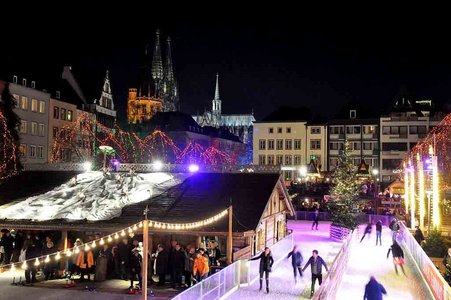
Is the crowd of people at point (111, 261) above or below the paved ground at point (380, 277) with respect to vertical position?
above

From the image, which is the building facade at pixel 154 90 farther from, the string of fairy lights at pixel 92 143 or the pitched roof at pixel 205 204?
the pitched roof at pixel 205 204

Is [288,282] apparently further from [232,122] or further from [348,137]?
A: [232,122]

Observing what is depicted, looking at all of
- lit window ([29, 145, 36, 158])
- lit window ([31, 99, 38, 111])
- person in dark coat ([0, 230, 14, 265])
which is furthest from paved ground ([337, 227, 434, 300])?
lit window ([31, 99, 38, 111])

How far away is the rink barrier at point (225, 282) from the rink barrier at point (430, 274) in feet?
18.2

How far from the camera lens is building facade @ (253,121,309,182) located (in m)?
82.2

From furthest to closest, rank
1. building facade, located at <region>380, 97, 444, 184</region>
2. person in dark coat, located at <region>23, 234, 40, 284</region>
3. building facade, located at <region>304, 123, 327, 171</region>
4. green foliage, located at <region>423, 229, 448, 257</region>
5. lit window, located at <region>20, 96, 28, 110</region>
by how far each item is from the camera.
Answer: building facade, located at <region>304, 123, 327, 171</region>
building facade, located at <region>380, 97, 444, 184</region>
lit window, located at <region>20, 96, 28, 110</region>
green foliage, located at <region>423, 229, 448, 257</region>
person in dark coat, located at <region>23, 234, 40, 284</region>

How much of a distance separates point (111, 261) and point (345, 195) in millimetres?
22042

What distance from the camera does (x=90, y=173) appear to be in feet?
92.8

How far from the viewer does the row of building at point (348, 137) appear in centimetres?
7584

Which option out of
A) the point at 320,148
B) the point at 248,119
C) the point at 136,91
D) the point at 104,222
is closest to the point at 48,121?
Answer: the point at 320,148

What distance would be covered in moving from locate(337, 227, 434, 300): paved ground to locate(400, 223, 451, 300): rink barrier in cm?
34

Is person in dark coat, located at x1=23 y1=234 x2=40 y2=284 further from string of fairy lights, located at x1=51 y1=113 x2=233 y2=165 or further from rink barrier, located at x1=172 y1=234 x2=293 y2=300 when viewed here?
string of fairy lights, located at x1=51 y1=113 x2=233 y2=165

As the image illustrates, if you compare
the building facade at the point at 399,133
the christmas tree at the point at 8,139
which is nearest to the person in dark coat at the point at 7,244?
the christmas tree at the point at 8,139

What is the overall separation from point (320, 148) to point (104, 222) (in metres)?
61.6
